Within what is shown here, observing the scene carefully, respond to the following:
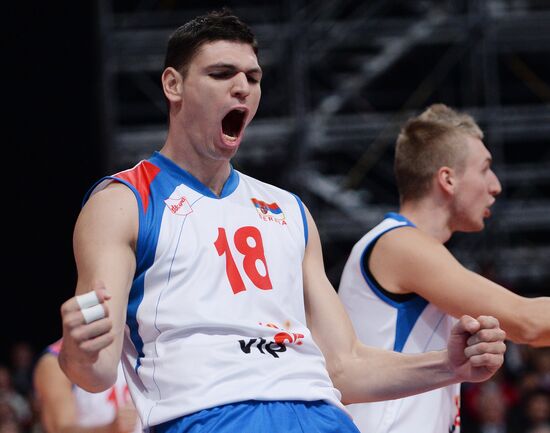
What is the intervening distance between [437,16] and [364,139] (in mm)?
1528

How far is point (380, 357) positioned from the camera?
314 centimetres

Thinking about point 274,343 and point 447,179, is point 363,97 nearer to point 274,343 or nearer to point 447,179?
point 447,179

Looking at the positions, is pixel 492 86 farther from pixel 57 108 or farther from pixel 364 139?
pixel 57 108

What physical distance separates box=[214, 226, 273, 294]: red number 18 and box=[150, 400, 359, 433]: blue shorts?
328mm

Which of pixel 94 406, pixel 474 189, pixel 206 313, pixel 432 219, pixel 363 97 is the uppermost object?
pixel 363 97

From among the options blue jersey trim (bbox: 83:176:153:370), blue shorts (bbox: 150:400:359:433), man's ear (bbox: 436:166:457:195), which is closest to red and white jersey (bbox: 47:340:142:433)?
man's ear (bbox: 436:166:457:195)

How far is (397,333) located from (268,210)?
985 mm

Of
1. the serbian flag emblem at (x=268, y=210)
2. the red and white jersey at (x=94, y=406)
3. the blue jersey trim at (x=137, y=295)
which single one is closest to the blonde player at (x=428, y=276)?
the serbian flag emblem at (x=268, y=210)

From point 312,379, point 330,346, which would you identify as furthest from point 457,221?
point 312,379

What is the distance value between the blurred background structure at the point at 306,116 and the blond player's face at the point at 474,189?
524 centimetres

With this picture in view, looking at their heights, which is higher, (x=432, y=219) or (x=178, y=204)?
(x=178, y=204)

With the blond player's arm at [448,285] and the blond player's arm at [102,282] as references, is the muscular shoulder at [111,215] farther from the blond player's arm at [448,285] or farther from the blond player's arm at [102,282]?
the blond player's arm at [448,285]

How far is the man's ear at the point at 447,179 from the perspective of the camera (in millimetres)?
4145

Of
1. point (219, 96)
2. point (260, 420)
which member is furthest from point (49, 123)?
point (260, 420)
